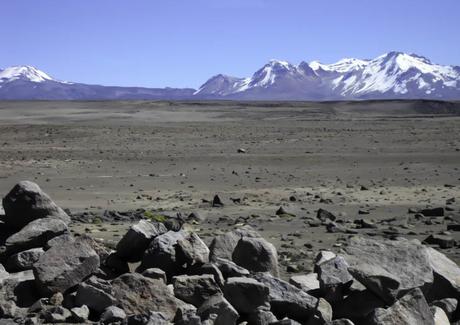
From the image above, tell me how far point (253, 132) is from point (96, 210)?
23738 mm

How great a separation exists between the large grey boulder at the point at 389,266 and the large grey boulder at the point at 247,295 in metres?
0.92

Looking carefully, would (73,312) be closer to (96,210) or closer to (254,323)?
(254,323)

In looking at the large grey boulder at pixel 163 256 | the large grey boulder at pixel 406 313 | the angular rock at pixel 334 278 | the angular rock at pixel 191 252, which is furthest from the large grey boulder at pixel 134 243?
the large grey boulder at pixel 406 313

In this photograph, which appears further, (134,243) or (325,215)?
(325,215)

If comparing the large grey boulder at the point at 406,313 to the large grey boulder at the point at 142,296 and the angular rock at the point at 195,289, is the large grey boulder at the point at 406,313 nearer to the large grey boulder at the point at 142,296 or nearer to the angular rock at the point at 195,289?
the angular rock at the point at 195,289

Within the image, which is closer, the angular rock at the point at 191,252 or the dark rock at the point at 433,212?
the angular rock at the point at 191,252

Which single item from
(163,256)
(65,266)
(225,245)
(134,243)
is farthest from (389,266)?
(65,266)

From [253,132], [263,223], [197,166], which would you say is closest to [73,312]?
[263,223]

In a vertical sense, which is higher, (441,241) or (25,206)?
(25,206)

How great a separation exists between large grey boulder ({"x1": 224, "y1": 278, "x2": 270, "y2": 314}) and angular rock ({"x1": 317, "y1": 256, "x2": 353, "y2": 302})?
0.72 m

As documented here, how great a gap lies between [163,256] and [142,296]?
3.08ft

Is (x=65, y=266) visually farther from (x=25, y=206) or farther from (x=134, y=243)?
(x=25, y=206)

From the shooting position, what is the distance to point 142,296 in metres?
7.37

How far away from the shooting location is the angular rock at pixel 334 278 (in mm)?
7699
